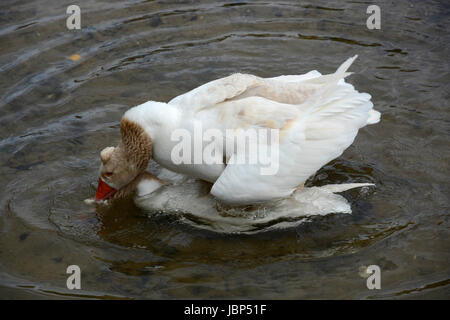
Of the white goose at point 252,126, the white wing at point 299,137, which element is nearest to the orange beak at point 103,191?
the white goose at point 252,126

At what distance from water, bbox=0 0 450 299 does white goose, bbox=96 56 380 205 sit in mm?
543

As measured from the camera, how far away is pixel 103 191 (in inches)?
213

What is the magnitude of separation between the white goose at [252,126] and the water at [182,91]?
0.54 meters

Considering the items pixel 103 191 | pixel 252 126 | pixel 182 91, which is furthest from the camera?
pixel 182 91

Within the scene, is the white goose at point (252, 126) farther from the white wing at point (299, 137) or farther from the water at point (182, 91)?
the water at point (182, 91)

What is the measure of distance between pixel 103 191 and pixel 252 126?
1618 millimetres

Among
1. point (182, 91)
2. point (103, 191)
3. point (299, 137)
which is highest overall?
point (182, 91)

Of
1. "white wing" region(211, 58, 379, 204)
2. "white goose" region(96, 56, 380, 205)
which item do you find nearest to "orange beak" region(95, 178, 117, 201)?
"white goose" region(96, 56, 380, 205)

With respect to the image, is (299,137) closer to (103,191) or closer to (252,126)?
(252,126)

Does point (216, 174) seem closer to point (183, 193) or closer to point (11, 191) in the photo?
point (183, 193)

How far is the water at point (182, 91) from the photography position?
4.64 m

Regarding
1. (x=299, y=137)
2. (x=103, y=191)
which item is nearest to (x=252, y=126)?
(x=299, y=137)

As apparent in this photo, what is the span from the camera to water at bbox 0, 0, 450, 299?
464cm

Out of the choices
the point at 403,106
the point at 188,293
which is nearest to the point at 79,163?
the point at 188,293
